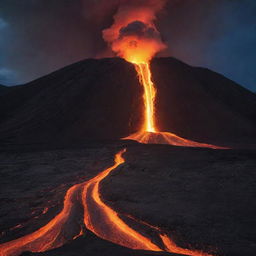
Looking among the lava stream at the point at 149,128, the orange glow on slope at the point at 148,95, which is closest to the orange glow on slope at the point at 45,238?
the lava stream at the point at 149,128

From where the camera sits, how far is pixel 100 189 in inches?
600

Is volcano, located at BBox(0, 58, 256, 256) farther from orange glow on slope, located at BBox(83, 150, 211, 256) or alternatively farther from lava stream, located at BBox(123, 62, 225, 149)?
lava stream, located at BBox(123, 62, 225, 149)

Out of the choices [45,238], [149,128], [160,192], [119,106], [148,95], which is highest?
[148,95]

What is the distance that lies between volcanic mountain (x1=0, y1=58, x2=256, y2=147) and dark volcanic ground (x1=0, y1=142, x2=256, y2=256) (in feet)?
55.4

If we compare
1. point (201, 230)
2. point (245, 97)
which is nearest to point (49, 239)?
point (201, 230)

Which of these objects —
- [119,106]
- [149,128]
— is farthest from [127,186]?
[119,106]

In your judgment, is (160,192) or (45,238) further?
(160,192)

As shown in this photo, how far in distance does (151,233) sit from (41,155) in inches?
773

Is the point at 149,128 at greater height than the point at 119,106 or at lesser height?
lesser

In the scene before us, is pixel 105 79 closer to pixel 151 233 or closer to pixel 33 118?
pixel 33 118

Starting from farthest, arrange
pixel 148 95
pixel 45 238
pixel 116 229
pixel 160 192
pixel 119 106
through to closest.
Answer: pixel 148 95 → pixel 119 106 → pixel 160 192 → pixel 116 229 → pixel 45 238

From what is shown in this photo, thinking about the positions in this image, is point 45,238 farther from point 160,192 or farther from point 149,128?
point 149,128

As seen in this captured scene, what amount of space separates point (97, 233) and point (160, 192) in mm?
5600

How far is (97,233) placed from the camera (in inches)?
367
